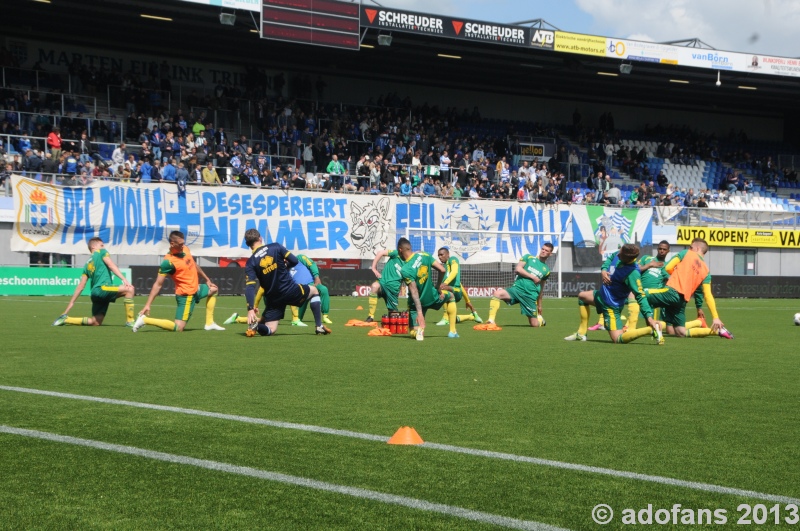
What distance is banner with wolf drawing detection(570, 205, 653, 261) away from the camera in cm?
3878

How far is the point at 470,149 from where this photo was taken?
4509 cm

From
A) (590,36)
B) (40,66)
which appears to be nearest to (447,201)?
(590,36)

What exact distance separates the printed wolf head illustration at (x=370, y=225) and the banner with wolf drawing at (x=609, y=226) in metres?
8.05

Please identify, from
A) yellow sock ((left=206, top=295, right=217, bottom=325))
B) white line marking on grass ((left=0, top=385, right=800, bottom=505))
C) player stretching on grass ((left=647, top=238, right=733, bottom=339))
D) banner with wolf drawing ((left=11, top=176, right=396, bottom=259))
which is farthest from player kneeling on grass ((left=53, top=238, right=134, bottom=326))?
banner with wolf drawing ((left=11, top=176, right=396, bottom=259))

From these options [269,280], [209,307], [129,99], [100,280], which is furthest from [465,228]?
[269,280]

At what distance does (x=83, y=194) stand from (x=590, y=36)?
75.9ft

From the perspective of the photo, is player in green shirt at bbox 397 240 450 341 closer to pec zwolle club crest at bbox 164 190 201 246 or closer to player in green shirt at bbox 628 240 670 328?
player in green shirt at bbox 628 240 670 328

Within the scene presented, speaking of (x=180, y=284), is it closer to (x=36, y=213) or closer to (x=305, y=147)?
(x=36, y=213)

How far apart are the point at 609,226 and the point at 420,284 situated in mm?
24062

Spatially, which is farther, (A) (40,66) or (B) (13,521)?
(A) (40,66)

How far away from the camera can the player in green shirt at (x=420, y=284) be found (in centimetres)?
1595

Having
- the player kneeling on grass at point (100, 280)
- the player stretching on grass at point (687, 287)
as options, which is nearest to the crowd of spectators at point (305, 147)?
the player kneeling on grass at point (100, 280)

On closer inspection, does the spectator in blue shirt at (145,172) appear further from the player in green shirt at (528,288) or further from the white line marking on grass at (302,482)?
the white line marking on grass at (302,482)

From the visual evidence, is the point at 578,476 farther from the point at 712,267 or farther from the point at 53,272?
the point at 712,267
